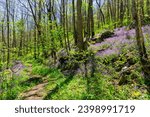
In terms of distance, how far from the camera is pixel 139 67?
431 inches

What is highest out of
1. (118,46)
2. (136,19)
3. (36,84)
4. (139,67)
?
(136,19)

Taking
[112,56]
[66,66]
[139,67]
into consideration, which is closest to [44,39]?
[66,66]

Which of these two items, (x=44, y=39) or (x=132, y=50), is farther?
(x=44, y=39)

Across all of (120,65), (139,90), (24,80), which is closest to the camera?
(139,90)

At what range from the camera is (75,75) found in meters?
14.4

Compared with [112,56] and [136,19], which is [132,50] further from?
[136,19]

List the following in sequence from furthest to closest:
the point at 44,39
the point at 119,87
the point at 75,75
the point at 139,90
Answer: the point at 44,39 → the point at 75,75 → the point at 119,87 → the point at 139,90

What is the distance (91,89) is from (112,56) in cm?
371

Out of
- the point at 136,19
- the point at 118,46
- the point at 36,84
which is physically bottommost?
the point at 36,84

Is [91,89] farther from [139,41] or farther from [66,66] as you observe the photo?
[66,66]

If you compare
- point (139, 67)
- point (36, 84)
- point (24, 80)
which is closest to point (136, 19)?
point (139, 67)

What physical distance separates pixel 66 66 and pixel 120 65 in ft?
19.0

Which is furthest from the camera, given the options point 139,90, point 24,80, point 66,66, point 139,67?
point 66,66

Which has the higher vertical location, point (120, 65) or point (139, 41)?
point (139, 41)
